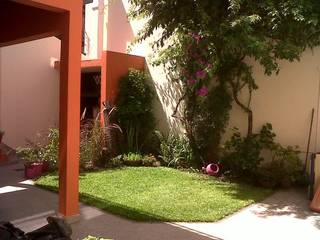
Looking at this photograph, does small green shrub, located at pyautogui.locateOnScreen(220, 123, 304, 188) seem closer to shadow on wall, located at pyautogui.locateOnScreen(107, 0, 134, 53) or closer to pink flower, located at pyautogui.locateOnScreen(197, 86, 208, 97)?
pink flower, located at pyautogui.locateOnScreen(197, 86, 208, 97)

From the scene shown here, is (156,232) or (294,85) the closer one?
(156,232)

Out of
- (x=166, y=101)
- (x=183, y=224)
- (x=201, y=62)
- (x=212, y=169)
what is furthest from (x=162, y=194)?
(x=166, y=101)

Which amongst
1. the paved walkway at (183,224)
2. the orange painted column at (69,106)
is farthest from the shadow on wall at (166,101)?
the orange painted column at (69,106)

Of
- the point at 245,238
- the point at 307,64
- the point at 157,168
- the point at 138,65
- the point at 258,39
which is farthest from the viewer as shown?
the point at 138,65

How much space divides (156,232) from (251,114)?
4.45 m

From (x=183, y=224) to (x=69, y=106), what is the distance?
7.30 feet

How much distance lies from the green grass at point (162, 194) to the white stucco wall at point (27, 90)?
355 centimetres

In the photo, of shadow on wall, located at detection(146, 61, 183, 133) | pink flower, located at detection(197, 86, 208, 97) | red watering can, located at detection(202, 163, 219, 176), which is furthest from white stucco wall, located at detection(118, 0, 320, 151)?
shadow on wall, located at detection(146, 61, 183, 133)

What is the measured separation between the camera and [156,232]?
5.13 m

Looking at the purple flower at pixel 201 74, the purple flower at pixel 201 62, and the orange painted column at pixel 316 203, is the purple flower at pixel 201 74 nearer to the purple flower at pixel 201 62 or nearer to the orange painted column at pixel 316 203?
the purple flower at pixel 201 62

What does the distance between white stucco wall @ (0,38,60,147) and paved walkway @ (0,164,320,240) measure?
4474 mm

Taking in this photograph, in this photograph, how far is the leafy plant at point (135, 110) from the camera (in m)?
10.2

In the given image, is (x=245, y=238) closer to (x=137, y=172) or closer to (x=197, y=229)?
(x=197, y=229)

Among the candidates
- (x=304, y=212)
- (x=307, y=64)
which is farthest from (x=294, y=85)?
(x=304, y=212)
